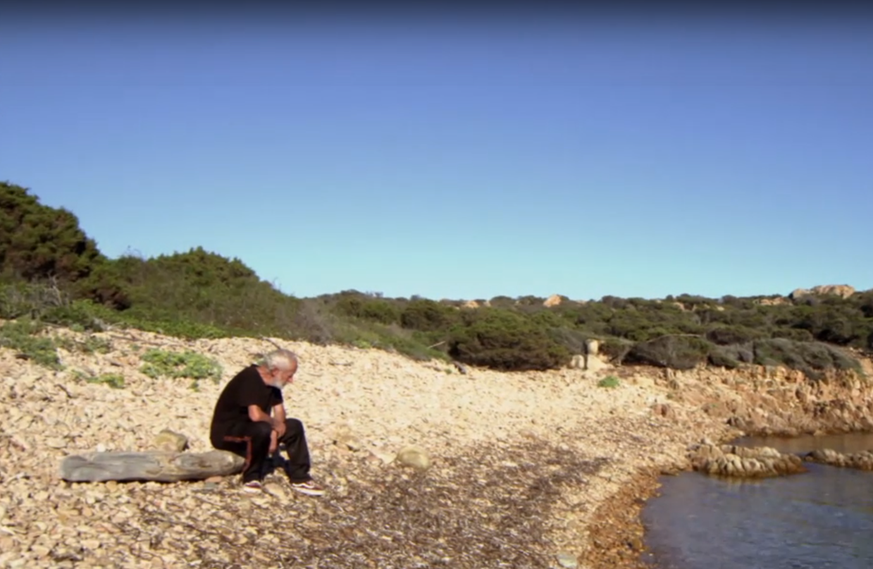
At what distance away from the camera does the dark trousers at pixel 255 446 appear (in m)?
7.14

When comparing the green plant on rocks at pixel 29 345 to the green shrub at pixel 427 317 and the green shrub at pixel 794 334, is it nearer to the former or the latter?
the green shrub at pixel 427 317

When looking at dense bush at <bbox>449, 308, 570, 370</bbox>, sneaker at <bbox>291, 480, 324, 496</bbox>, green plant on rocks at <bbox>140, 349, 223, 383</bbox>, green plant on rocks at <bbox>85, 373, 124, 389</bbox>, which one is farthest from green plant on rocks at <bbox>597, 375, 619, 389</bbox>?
sneaker at <bbox>291, 480, 324, 496</bbox>

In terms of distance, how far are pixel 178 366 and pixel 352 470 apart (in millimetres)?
4450

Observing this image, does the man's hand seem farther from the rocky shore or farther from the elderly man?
the rocky shore

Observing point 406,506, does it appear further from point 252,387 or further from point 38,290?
point 38,290

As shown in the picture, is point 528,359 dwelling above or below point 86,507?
above

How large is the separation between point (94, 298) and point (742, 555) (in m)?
13.1

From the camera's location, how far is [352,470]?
8797 mm

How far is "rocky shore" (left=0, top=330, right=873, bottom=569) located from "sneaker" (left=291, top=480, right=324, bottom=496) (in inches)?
3.6

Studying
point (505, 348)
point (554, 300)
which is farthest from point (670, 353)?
point (554, 300)

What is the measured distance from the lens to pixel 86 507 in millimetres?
5957

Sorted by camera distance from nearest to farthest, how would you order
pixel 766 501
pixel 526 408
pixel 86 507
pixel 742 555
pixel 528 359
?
pixel 86 507
pixel 742 555
pixel 766 501
pixel 526 408
pixel 528 359

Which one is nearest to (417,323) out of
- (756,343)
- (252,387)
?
(756,343)

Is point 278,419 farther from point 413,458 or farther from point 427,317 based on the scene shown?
point 427,317
